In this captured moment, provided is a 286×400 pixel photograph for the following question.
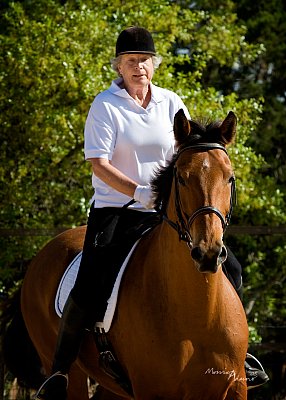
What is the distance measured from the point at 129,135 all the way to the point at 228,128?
32.8 inches

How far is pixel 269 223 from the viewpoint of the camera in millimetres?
13484

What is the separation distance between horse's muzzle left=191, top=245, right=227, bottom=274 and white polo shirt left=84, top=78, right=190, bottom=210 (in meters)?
1.21

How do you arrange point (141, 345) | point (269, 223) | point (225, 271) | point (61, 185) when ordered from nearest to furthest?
point (141, 345) < point (225, 271) < point (61, 185) < point (269, 223)

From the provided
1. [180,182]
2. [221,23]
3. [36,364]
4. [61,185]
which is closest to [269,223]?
[221,23]

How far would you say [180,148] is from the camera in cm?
464

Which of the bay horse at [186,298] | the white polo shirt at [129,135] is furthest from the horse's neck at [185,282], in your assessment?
the white polo shirt at [129,135]

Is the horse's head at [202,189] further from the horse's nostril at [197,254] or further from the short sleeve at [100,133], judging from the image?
the short sleeve at [100,133]

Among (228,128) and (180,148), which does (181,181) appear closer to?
(180,148)

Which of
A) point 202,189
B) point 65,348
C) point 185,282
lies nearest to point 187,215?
point 202,189

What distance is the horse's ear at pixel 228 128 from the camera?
4.64 meters

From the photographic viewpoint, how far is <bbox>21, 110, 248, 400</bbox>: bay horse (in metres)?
4.37

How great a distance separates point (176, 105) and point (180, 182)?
3.96 feet

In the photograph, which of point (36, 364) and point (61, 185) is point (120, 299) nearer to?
point (36, 364)

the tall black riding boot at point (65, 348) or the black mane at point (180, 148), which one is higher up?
the black mane at point (180, 148)
